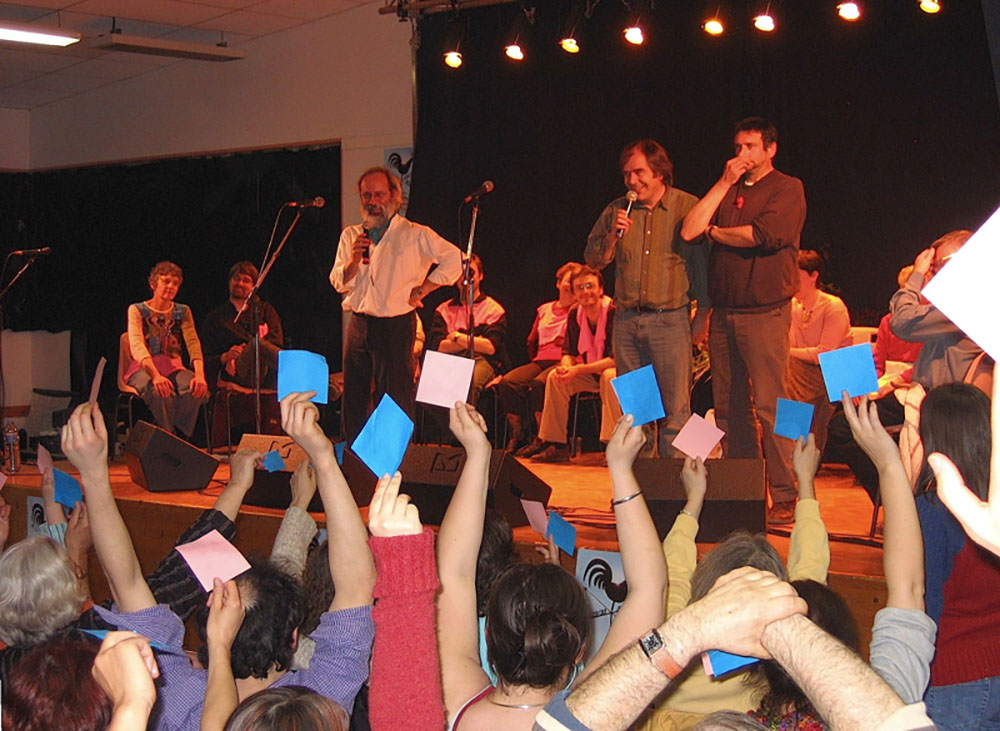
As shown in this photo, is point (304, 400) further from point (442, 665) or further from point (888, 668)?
point (888, 668)

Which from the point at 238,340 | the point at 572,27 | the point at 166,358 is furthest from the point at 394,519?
the point at 238,340

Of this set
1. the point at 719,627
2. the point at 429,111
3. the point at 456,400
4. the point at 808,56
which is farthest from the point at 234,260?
the point at 719,627

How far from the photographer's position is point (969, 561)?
1.86 m

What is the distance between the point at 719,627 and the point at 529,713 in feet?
2.02

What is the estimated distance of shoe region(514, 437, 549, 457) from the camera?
6.33m

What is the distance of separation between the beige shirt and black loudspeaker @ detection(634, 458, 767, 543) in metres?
2.01

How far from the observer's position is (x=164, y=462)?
5.09 metres

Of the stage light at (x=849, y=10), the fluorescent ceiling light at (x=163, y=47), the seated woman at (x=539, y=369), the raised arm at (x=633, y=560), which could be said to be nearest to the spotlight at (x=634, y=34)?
the stage light at (x=849, y=10)

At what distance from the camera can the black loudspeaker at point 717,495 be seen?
3510mm

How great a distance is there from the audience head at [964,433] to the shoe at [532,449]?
14.6 feet

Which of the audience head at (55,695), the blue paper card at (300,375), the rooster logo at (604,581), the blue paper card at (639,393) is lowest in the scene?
the rooster logo at (604,581)

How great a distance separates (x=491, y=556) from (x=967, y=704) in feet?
3.12

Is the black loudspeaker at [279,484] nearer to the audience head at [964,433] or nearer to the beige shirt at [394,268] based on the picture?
the beige shirt at [394,268]

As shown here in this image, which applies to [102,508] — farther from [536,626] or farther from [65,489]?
[65,489]
